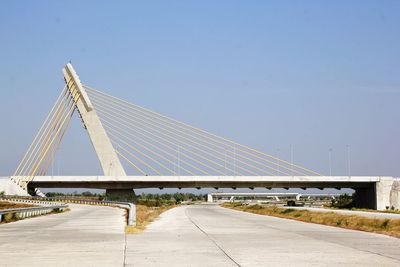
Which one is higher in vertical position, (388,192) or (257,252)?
(388,192)

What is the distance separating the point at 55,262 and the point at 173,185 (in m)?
96.8

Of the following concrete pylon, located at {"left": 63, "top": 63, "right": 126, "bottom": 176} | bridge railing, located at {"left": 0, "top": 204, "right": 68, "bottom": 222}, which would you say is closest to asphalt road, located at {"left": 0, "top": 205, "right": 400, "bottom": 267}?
bridge railing, located at {"left": 0, "top": 204, "right": 68, "bottom": 222}

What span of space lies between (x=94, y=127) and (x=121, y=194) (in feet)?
78.9

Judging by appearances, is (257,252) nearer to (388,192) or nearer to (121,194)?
(121,194)

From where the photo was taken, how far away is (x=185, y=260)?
15.0 meters

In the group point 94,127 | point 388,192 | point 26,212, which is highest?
point 94,127

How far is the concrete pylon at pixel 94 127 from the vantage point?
297 ft

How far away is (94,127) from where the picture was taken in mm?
91000

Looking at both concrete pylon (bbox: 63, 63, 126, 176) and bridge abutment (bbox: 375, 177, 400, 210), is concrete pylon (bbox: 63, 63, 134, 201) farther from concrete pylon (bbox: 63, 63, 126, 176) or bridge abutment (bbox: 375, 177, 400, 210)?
bridge abutment (bbox: 375, 177, 400, 210)

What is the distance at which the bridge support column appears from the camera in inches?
4397

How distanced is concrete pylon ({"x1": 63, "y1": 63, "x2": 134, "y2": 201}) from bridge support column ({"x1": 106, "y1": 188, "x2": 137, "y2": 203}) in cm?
1679

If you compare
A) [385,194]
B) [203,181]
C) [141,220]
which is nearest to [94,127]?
[203,181]

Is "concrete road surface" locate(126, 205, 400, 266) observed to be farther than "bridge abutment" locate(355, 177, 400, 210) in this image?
No

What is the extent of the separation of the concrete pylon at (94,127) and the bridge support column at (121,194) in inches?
661
